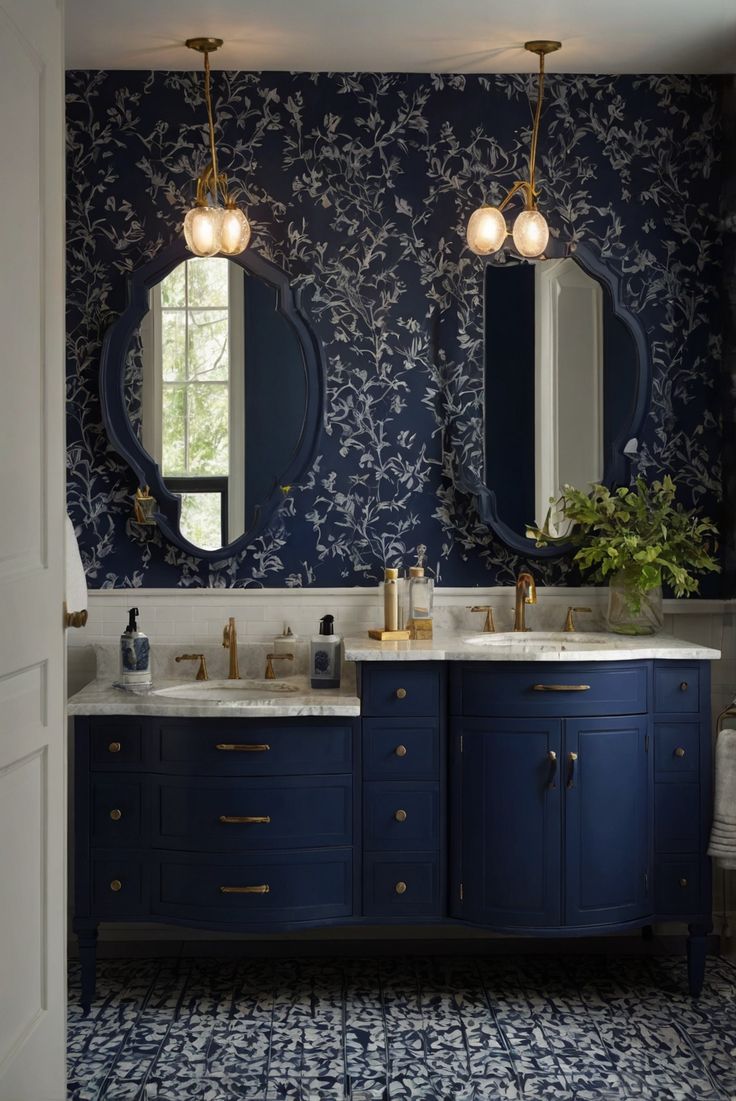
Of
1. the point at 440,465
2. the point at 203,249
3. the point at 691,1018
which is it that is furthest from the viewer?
the point at 440,465

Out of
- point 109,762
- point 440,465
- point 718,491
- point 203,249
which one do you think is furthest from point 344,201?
point 109,762

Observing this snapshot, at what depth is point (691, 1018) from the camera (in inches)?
130

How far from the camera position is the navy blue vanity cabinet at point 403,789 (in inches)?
133

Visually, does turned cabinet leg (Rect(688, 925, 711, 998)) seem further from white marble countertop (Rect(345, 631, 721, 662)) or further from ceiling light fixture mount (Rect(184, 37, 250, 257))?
ceiling light fixture mount (Rect(184, 37, 250, 257))

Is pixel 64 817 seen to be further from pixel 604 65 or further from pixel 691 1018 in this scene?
pixel 604 65

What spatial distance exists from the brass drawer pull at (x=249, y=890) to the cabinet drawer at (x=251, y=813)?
10cm

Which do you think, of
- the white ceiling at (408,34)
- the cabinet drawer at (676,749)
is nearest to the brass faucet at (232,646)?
the cabinet drawer at (676,749)

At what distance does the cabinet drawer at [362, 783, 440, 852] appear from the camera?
3.38 m

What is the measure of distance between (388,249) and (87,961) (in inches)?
93.3

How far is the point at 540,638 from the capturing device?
3.77 meters

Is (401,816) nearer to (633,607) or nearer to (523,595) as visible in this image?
(523,595)

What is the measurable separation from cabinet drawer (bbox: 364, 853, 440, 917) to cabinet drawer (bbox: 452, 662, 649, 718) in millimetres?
457

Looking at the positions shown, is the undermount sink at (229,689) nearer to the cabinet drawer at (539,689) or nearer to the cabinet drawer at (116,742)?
the cabinet drawer at (116,742)

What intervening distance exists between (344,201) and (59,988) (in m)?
2.49
